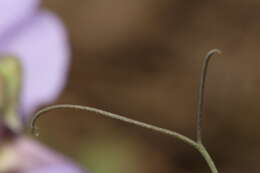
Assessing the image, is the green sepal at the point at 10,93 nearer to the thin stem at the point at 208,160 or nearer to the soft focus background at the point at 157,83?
the thin stem at the point at 208,160

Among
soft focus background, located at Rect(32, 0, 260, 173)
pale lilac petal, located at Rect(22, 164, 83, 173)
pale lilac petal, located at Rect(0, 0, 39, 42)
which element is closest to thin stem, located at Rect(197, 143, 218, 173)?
pale lilac petal, located at Rect(22, 164, 83, 173)

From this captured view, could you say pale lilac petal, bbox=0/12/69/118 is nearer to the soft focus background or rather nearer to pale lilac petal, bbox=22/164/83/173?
pale lilac petal, bbox=22/164/83/173

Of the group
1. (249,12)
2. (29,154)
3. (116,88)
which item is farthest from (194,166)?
(29,154)

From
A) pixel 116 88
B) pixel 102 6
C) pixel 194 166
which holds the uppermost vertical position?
pixel 102 6

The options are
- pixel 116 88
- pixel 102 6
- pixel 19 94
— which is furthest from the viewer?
pixel 102 6

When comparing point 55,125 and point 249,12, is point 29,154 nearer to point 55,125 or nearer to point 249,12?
point 55,125

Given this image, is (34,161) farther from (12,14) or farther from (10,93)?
(12,14)
